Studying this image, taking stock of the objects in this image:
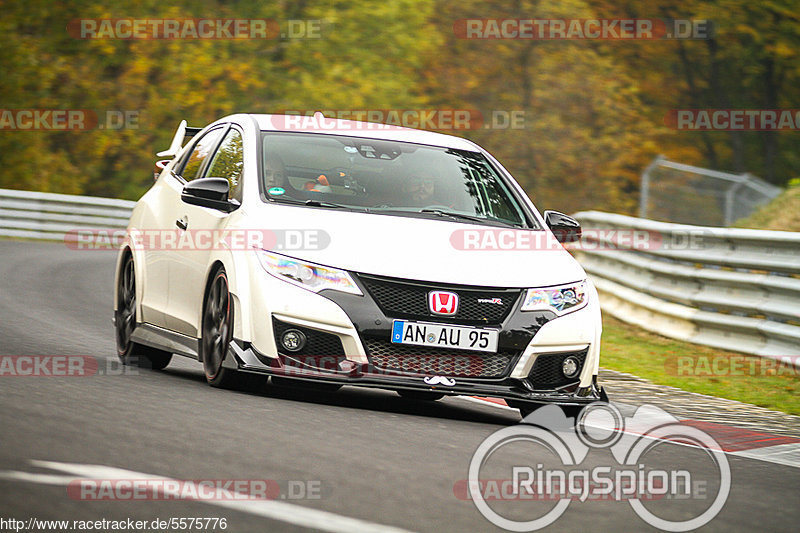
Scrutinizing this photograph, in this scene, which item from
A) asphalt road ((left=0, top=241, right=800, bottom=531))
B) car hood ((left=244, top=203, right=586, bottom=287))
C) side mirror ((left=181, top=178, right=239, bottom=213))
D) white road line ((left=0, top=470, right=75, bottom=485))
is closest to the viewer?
asphalt road ((left=0, top=241, right=800, bottom=531))

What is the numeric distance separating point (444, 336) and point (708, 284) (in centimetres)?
688

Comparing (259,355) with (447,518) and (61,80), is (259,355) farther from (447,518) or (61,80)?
(61,80)

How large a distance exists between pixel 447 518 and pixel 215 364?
3.35m

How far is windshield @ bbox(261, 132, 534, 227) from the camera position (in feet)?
27.9

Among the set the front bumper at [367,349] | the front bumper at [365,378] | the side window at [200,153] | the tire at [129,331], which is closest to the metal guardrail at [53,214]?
the tire at [129,331]

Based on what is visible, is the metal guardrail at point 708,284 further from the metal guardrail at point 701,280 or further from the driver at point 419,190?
the driver at point 419,190

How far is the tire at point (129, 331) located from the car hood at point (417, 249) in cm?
209

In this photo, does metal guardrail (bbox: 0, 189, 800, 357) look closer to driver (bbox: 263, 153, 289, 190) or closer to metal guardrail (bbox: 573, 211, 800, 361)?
metal guardrail (bbox: 573, 211, 800, 361)

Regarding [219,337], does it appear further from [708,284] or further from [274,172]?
[708,284]

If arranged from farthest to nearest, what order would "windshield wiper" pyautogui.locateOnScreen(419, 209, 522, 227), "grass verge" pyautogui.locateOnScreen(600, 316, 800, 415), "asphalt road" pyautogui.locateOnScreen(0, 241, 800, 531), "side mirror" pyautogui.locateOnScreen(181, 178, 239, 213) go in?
"grass verge" pyautogui.locateOnScreen(600, 316, 800, 415) → "windshield wiper" pyautogui.locateOnScreen(419, 209, 522, 227) → "side mirror" pyautogui.locateOnScreen(181, 178, 239, 213) → "asphalt road" pyautogui.locateOnScreen(0, 241, 800, 531)

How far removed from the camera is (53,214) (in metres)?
31.6

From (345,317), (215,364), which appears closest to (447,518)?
(345,317)

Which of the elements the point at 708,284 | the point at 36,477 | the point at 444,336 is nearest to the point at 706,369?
the point at 708,284

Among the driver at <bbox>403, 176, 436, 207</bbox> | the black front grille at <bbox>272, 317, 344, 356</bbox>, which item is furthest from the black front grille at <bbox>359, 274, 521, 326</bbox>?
the driver at <bbox>403, 176, 436, 207</bbox>
